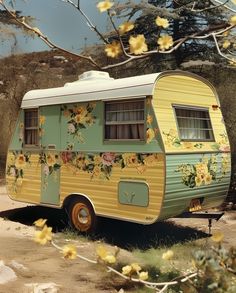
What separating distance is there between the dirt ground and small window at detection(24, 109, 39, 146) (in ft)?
5.22

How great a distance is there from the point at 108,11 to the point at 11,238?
21.2 ft

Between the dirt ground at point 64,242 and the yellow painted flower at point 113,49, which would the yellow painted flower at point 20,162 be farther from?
the yellow painted flower at point 113,49

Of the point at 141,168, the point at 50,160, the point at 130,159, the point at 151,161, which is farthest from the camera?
the point at 50,160

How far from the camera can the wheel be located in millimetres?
8281

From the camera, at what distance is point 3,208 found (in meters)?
10.9

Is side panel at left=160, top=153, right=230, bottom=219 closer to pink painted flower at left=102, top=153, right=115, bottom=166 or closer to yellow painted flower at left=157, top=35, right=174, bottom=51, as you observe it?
pink painted flower at left=102, top=153, right=115, bottom=166

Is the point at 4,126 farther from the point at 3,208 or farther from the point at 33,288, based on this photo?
the point at 33,288

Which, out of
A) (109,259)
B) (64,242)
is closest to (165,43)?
(109,259)

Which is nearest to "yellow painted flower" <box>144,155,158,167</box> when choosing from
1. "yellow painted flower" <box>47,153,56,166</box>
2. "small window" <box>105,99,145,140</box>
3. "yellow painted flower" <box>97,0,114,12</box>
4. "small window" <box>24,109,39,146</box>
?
"small window" <box>105,99,145,140</box>

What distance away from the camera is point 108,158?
8.00 metres

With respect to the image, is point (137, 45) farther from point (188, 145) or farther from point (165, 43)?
point (188, 145)

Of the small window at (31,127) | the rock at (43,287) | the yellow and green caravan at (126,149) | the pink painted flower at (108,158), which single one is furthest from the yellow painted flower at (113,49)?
the small window at (31,127)

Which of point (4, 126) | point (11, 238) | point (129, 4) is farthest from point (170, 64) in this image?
point (11, 238)

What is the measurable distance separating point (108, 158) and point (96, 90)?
46.5 inches
